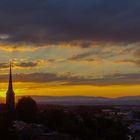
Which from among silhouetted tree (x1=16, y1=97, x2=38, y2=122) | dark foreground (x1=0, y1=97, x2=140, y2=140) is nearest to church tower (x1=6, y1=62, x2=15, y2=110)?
silhouetted tree (x1=16, y1=97, x2=38, y2=122)

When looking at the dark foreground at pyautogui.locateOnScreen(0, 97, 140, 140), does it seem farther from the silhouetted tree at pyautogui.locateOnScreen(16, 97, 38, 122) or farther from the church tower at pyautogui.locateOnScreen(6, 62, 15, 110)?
the church tower at pyautogui.locateOnScreen(6, 62, 15, 110)

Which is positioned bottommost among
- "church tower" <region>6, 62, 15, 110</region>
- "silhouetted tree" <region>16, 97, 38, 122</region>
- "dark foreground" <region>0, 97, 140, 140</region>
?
"dark foreground" <region>0, 97, 140, 140</region>

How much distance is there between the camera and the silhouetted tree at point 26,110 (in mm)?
116662

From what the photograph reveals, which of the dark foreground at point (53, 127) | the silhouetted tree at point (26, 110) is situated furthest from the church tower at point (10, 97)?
the dark foreground at point (53, 127)

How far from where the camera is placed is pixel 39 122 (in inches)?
4464

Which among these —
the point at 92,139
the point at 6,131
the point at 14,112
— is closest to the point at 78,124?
the point at 92,139

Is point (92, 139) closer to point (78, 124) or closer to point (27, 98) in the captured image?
point (78, 124)

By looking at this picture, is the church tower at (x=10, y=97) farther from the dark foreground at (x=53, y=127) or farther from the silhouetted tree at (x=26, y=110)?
the dark foreground at (x=53, y=127)

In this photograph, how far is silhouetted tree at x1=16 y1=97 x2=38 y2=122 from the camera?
117 meters

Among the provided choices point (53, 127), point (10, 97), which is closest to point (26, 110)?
point (53, 127)

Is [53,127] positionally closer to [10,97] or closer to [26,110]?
[26,110]

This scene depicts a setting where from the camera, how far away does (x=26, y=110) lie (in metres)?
118

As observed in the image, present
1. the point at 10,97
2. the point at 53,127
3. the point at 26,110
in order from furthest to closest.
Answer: the point at 10,97 < the point at 26,110 < the point at 53,127

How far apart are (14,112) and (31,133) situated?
2829 centimetres
